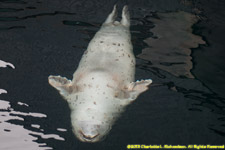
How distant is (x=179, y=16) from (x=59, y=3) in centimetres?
311

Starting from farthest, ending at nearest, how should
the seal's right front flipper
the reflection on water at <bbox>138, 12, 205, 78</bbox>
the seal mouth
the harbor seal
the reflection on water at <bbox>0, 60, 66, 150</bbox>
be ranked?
1. the reflection on water at <bbox>138, 12, 205, 78</bbox>
2. the reflection on water at <bbox>0, 60, 66, 150</bbox>
3. the seal's right front flipper
4. the harbor seal
5. the seal mouth

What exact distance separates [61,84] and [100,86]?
837mm

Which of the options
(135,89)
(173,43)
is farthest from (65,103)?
(173,43)

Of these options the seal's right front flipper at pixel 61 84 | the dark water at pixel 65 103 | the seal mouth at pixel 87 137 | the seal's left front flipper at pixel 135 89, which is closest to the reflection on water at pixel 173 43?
the dark water at pixel 65 103

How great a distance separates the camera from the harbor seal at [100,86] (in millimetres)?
5348

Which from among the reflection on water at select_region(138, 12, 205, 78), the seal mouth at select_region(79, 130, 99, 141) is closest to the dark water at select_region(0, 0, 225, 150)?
the reflection on water at select_region(138, 12, 205, 78)

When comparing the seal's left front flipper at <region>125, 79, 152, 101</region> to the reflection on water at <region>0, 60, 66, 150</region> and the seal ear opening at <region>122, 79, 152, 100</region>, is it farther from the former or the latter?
the reflection on water at <region>0, 60, 66, 150</region>

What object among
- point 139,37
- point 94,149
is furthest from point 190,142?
point 139,37

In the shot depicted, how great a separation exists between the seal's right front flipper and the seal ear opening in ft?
3.92

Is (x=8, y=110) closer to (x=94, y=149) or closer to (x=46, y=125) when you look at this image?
(x=46, y=125)

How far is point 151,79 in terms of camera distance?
6.46 meters

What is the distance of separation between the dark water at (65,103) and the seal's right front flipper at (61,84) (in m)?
0.37

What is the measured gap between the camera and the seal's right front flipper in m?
5.89

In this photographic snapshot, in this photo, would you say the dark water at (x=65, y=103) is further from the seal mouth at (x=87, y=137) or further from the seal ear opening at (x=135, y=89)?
the seal mouth at (x=87, y=137)
